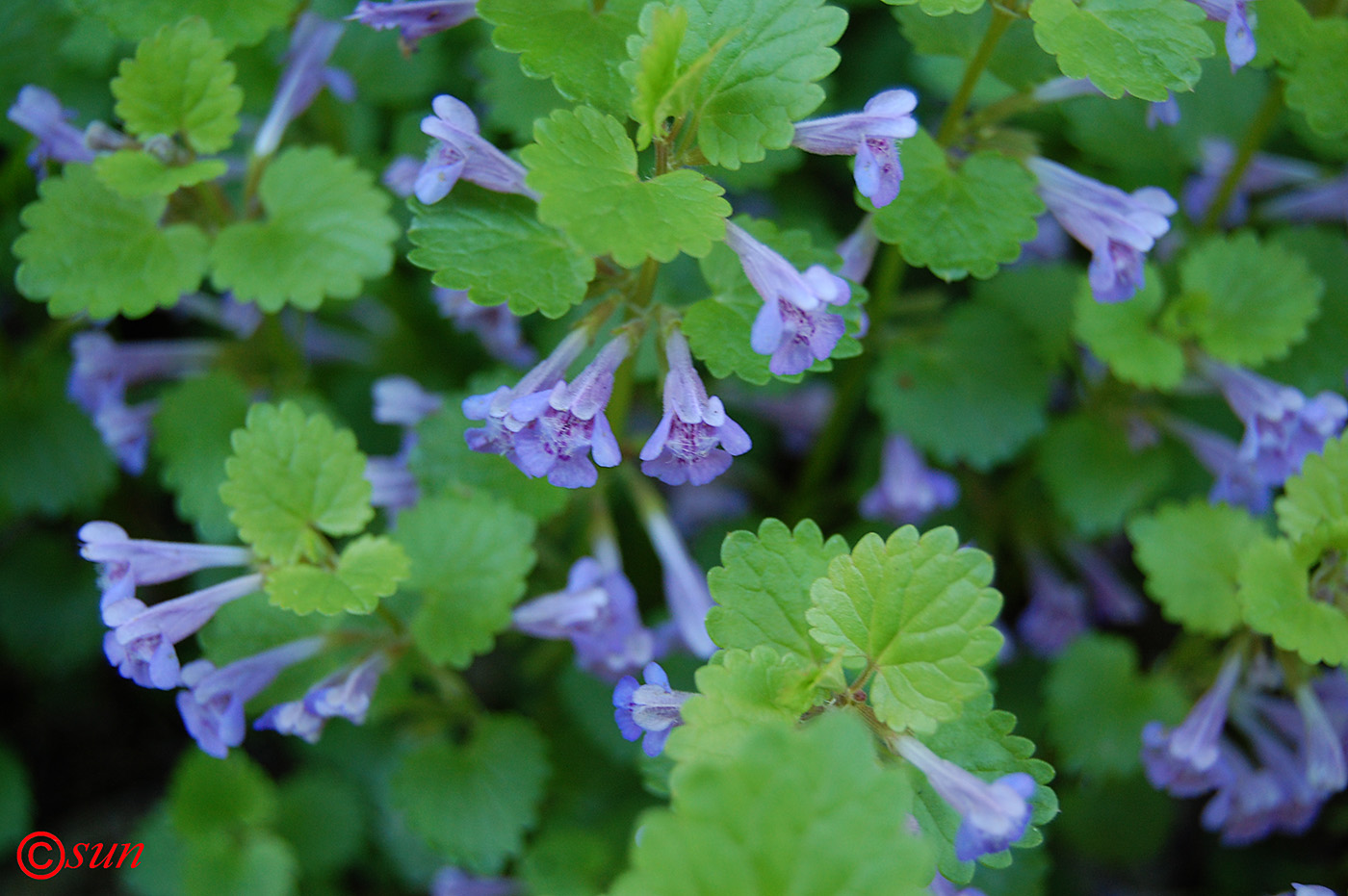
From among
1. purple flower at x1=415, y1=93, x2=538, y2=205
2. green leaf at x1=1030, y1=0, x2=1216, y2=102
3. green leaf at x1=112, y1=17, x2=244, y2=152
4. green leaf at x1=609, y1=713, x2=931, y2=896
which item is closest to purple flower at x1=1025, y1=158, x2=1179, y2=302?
green leaf at x1=1030, y1=0, x2=1216, y2=102

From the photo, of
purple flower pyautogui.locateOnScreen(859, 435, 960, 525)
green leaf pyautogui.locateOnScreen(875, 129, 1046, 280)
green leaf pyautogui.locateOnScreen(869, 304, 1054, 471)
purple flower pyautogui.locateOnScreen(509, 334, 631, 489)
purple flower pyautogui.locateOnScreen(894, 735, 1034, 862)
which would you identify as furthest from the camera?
purple flower pyautogui.locateOnScreen(859, 435, 960, 525)

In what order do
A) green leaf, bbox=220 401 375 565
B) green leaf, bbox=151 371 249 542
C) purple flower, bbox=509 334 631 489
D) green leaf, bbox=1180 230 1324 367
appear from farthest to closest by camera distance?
green leaf, bbox=151 371 249 542, green leaf, bbox=1180 230 1324 367, green leaf, bbox=220 401 375 565, purple flower, bbox=509 334 631 489

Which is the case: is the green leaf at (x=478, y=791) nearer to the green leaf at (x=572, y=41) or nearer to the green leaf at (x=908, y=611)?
the green leaf at (x=908, y=611)

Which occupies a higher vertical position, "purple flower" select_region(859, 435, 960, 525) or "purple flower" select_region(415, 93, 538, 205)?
"purple flower" select_region(415, 93, 538, 205)

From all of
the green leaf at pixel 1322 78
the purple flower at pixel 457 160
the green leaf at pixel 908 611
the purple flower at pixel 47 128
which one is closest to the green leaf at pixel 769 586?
the green leaf at pixel 908 611

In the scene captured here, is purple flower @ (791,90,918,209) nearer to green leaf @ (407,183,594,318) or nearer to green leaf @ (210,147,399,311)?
green leaf @ (407,183,594,318)

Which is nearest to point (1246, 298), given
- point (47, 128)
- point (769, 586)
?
point (769, 586)
